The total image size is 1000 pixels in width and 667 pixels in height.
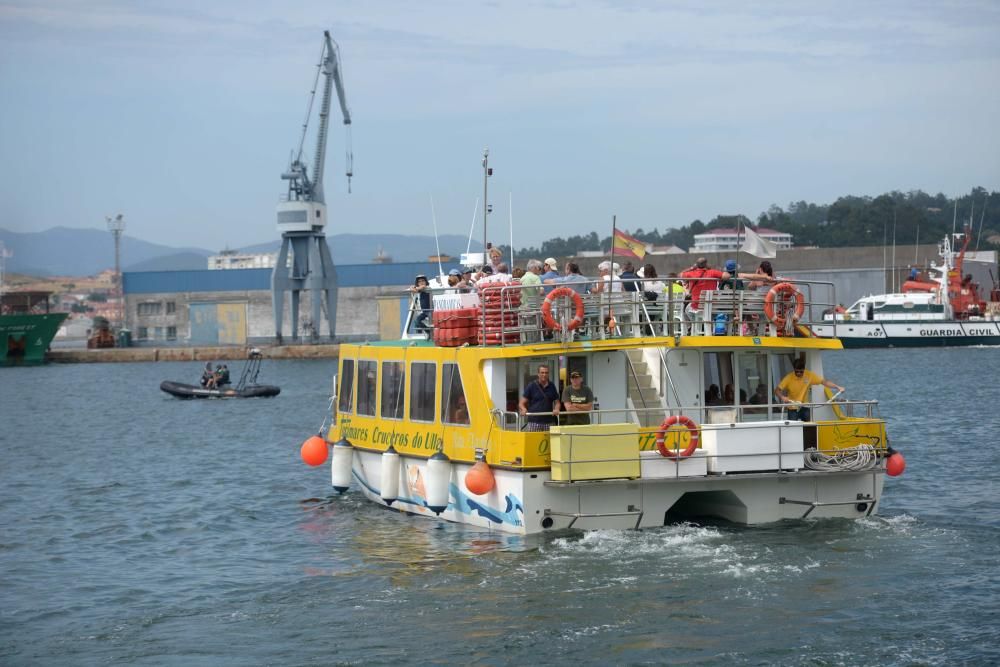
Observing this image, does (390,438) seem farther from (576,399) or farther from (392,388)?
(576,399)

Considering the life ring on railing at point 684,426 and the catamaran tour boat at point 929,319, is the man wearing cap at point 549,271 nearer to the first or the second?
the life ring on railing at point 684,426

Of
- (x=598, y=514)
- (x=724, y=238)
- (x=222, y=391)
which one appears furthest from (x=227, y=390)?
(x=724, y=238)

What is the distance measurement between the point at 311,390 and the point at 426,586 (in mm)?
49448

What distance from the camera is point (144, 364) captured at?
10644cm

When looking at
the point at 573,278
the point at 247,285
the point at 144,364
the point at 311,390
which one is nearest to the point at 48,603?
the point at 573,278

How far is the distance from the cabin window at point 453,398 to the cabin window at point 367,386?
2.66 meters

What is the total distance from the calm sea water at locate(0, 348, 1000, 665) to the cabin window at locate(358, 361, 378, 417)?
1.72m

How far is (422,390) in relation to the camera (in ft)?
66.3

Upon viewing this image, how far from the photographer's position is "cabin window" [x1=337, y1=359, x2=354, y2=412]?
23094mm

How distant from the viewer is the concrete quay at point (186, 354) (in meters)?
106

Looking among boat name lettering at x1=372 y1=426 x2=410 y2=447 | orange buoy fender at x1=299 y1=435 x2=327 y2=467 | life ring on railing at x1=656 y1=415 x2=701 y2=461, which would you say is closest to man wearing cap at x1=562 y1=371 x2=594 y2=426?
life ring on railing at x1=656 y1=415 x2=701 y2=461

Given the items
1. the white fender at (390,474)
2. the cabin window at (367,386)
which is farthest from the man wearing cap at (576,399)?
the cabin window at (367,386)

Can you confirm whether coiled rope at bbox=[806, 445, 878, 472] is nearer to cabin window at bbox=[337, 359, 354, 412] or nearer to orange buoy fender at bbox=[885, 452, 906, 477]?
orange buoy fender at bbox=[885, 452, 906, 477]

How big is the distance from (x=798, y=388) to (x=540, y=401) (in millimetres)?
3765
